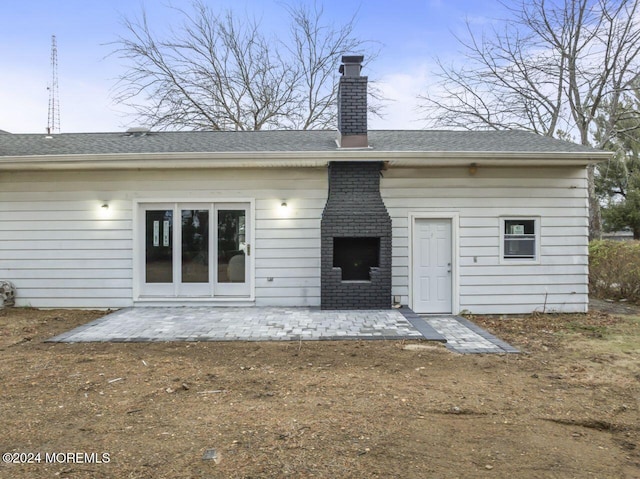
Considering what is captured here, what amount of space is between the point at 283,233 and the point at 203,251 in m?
1.53

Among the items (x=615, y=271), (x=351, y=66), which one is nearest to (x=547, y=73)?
(x=615, y=271)

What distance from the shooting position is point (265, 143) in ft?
25.2

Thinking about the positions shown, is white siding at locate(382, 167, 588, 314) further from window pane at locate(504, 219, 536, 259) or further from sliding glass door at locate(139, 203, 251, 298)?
sliding glass door at locate(139, 203, 251, 298)

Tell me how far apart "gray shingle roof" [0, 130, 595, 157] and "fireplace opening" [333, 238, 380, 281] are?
1734 mm

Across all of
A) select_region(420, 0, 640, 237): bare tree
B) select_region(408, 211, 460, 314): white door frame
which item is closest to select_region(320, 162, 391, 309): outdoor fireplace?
select_region(408, 211, 460, 314): white door frame

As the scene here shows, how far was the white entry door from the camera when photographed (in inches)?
278

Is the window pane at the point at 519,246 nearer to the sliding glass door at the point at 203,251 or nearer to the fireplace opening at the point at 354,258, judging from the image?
the fireplace opening at the point at 354,258

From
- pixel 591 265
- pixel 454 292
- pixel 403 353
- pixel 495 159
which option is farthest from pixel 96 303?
pixel 591 265

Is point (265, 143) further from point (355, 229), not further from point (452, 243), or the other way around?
point (452, 243)

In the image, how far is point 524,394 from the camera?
3420 millimetres

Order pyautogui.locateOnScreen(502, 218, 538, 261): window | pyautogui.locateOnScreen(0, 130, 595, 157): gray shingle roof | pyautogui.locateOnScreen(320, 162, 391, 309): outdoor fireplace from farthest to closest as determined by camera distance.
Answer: pyautogui.locateOnScreen(502, 218, 538, 261): window → pyautogui.locateOnScreen(0, 130, 595, 157): gray shingle roof → pyautogui.locateOnScreen(320, 162, 391, 309): outdoor fireplace

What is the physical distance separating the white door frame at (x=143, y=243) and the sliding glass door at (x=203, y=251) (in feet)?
0.13

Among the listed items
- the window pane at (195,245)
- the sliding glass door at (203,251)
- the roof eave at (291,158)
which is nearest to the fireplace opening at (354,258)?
the roof eave at (291,158)

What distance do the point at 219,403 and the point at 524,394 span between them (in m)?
2.66
